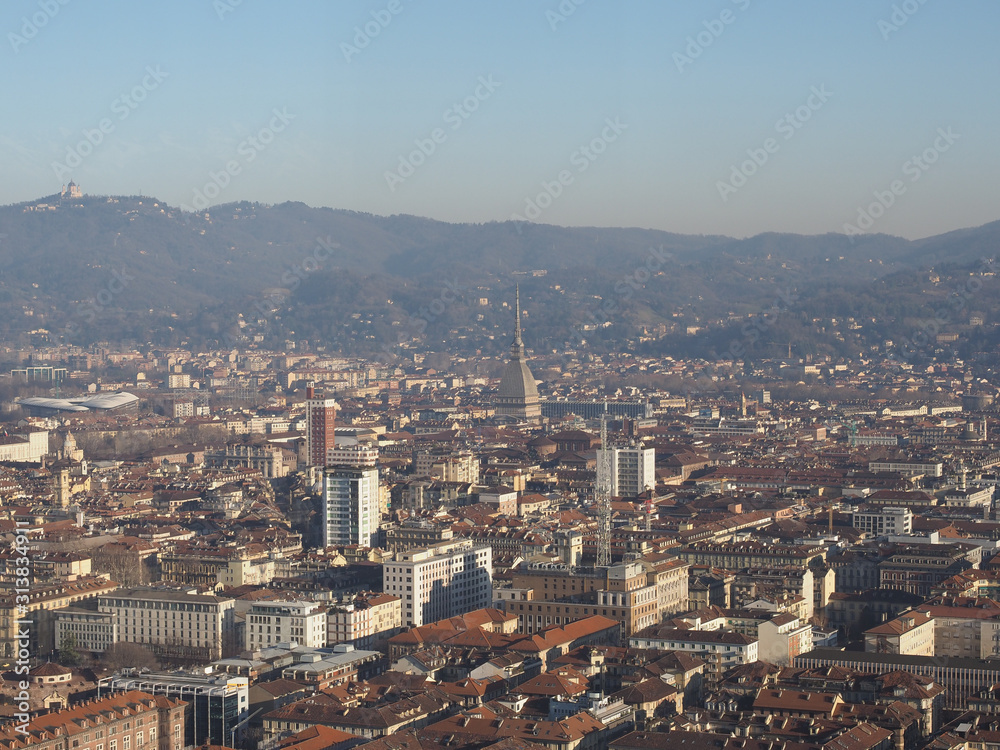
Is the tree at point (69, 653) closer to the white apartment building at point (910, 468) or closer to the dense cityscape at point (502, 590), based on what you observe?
the dense cityscape at point (502, 590)

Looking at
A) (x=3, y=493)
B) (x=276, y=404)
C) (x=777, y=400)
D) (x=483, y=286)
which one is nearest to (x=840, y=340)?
(x=777, y=400)

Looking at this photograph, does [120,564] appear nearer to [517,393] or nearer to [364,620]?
[364,620]

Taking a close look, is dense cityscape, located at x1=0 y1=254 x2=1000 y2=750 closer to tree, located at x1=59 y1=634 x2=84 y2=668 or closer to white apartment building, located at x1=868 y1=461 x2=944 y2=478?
tree, located at x1=59 y1=634 x2=84 y2=668

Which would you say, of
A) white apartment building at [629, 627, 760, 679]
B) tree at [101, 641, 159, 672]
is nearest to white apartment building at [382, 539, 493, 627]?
tree at [101, 641, 159, 672]

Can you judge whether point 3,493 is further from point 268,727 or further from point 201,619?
point 268,727

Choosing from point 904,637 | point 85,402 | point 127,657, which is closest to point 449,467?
point 127,657
